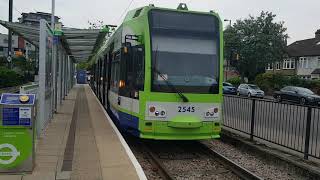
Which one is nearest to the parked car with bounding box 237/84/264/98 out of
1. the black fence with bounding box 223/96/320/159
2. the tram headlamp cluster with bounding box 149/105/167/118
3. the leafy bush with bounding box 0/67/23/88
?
the leafy bush with bounding box 0/67/23/88

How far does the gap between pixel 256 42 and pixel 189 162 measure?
5537cm

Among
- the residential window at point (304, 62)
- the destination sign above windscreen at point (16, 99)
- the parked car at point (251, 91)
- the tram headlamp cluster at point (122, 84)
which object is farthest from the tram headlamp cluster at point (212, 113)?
the residential window at point (304, 62)

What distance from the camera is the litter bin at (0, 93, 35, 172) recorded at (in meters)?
7.20

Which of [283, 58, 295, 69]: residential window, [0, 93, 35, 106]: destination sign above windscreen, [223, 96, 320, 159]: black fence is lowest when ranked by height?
[223, 96, 320, 159]: black fence

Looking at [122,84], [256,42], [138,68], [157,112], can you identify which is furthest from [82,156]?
[256,42]

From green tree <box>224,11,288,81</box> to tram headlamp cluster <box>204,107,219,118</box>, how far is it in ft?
170

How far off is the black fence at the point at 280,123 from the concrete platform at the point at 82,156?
3906 mm

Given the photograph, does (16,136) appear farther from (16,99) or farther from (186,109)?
(186,109)

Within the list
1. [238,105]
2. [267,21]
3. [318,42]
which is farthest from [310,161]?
[318,42]

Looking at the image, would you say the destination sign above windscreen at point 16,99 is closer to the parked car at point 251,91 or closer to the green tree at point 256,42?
the parked car at point 251,91

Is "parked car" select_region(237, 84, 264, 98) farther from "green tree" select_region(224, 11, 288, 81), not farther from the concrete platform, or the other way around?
the concrete platform

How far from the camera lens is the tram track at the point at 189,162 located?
9148mm

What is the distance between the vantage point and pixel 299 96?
1556 inches

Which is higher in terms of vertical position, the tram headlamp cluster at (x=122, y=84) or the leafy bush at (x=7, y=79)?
the tram headlamp cluster at (x=122, y=84)
